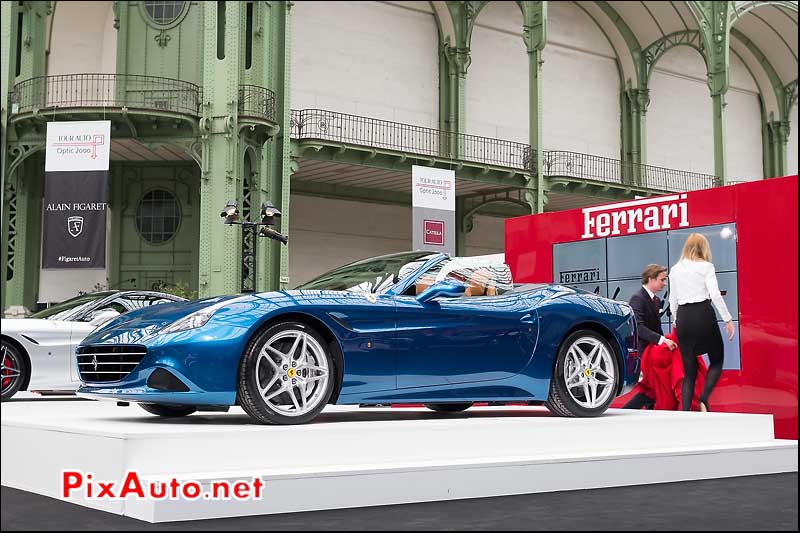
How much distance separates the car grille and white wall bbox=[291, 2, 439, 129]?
21877 mm

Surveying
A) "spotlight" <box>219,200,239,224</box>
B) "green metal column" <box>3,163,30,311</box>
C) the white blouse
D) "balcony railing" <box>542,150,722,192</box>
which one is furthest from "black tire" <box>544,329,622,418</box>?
"balcony railing" <box>542,150,722,192</box>

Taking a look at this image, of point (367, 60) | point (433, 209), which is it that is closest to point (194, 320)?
point (433, 209)

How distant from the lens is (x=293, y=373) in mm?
5754

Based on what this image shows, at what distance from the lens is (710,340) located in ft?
29.8

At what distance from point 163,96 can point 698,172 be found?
20963 mm

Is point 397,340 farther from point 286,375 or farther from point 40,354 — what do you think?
point 40,354

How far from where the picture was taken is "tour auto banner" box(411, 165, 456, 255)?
24.2m

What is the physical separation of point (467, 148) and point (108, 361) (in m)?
24.9

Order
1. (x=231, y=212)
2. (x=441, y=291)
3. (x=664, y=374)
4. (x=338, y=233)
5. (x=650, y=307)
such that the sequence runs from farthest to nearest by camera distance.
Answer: (x=338, y=233) → (x=231, y=212) → (x=664, y=374) → (x=650, y=307) → (x=441, y=291)

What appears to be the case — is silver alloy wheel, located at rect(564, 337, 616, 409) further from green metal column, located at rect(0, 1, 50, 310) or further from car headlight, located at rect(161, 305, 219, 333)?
green metal column, located at rect(0, 1, 50, 310)

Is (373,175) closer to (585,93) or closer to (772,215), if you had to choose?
(585,93)

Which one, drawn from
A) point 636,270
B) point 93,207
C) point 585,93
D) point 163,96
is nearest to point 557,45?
point 585,93

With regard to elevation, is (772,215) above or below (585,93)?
below

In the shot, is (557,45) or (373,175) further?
(557,45)
